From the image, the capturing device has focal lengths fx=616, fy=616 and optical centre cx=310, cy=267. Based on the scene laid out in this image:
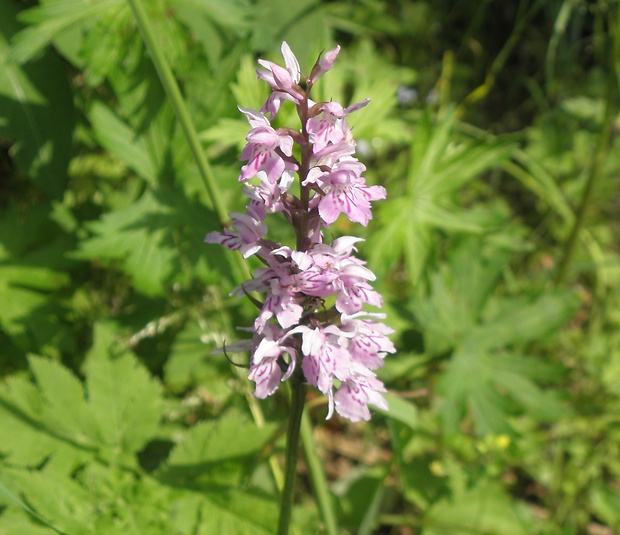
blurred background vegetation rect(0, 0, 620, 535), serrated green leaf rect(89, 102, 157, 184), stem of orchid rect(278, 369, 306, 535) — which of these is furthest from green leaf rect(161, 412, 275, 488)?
serrated green leaf rect(89, 102, 157, 184)

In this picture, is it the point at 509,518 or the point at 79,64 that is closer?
the point at 79,64

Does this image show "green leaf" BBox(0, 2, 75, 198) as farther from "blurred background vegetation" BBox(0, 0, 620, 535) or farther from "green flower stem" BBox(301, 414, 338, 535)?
"green flower stem" BBox(301, 414, 338, 535)

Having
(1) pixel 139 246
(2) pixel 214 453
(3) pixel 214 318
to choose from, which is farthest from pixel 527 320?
(1) pixel 139 246

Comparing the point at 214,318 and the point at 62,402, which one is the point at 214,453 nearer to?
the point at 62,402

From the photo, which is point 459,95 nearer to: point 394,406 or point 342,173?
point 394,406

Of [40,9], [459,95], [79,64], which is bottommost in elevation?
[459,95]

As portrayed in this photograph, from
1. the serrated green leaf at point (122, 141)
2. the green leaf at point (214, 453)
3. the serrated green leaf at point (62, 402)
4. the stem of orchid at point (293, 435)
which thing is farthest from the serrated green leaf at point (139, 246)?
the stem of orchid at point (293, 435)

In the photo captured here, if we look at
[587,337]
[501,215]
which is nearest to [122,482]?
[501,215]

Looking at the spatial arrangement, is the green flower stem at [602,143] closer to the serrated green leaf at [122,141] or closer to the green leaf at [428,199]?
the green leaf at [428,199]
